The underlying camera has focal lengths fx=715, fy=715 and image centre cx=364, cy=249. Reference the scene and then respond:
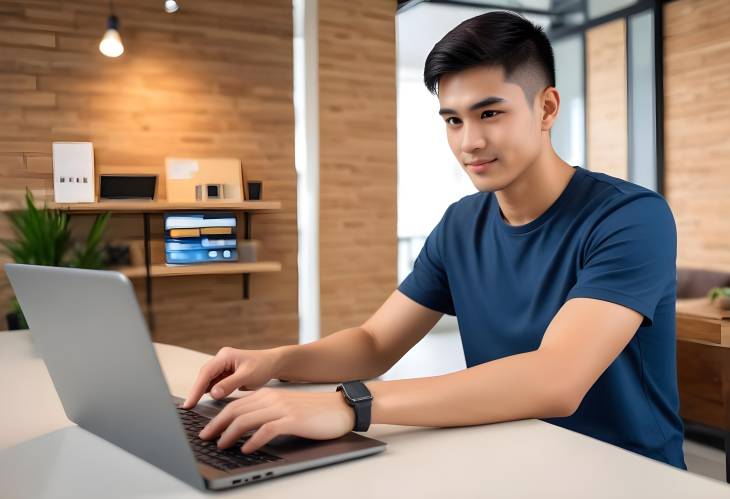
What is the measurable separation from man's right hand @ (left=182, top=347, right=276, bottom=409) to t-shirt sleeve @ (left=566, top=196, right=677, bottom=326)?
51 centimetres

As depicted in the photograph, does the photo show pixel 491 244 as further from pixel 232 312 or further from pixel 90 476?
pixel 232 312

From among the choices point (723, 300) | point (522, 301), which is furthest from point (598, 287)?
point (723, 300)

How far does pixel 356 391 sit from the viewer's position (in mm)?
950

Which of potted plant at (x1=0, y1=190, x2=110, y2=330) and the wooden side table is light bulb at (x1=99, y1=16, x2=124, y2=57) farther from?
the wooden side table

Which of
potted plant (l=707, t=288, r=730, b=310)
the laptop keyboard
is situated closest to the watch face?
the laptop keyboard

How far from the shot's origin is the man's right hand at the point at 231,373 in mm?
1095

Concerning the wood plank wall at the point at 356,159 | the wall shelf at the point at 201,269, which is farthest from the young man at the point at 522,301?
the wood plank wall at the point at 356,159

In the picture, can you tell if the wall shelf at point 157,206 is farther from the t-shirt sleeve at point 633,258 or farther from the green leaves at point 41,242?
the t-shirt sleeve at point 633,258

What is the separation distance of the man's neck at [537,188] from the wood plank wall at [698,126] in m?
4.37

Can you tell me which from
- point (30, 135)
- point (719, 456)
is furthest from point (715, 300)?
point (30, 135)

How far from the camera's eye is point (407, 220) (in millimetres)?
7641

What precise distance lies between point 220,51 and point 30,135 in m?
1.15

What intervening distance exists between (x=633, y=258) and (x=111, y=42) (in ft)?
10.1

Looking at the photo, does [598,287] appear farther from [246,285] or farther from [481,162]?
[246,285]
